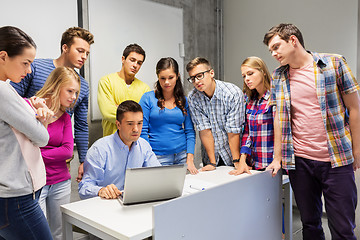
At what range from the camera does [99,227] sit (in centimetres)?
129

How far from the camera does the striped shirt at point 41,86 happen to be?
1.86 m

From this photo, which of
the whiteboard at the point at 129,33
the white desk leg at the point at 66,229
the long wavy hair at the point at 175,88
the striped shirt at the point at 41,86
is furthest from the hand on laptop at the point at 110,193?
the whiteboard at the point at 129,33

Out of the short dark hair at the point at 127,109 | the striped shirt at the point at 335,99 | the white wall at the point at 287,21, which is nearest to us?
the striped shirt at the point at 335,99

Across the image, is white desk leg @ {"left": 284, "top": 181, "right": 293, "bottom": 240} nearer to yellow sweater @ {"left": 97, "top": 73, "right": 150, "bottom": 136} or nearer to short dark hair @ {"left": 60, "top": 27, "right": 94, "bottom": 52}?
yellow sweater @ {"left": 97, "top": 73, "right": 150, "bottom": 136}

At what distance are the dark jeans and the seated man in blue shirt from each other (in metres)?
0.90

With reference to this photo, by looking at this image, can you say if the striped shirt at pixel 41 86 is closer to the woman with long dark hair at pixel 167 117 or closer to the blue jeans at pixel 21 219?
the woman with long dark hair at pixel 167 117

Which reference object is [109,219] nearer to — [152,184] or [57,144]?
[152,184]

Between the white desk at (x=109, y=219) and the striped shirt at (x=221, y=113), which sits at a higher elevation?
the striped shirt at (x=221, y=113)

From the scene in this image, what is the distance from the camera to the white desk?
122cm

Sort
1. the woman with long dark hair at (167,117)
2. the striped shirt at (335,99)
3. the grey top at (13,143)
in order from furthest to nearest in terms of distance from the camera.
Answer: the woman with long dark hair at (167,117) → the striped shirt at (335,99) → the grey top at (13,143)

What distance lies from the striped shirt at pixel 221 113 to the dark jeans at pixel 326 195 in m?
0.54

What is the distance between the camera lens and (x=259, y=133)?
6.59ft

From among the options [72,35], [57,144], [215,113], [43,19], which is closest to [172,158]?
[215,113]

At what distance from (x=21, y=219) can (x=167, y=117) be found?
125cm
